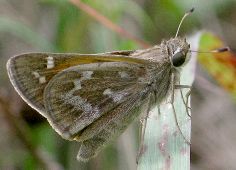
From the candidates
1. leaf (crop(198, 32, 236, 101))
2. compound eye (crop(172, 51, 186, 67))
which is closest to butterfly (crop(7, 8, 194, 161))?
compound eye (crop(172, 51, 186, 67))

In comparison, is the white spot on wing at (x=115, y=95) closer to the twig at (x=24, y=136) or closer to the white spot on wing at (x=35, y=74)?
the white spot on wing at (x=35, y=74)

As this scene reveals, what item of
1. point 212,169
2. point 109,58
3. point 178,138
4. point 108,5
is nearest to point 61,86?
point 109,58

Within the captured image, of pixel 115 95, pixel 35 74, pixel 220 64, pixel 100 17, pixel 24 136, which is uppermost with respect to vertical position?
pixel 100 17

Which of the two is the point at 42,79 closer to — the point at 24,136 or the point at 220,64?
the point at 24,136

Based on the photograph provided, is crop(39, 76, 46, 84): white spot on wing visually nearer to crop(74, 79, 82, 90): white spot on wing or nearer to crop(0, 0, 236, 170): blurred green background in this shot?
crop(74, 79, 82, 90): white spot on wing

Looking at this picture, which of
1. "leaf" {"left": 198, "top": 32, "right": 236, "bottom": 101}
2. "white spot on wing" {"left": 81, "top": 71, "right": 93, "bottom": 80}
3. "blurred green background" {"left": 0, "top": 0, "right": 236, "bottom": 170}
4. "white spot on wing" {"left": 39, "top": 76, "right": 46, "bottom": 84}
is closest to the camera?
"white spot on wing" {"left": 39, "top": 76, "right": 46, "bottom": 84}

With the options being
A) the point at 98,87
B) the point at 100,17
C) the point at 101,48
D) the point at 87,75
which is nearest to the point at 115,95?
the point at 98,87

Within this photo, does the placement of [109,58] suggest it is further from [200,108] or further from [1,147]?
[200,108]
